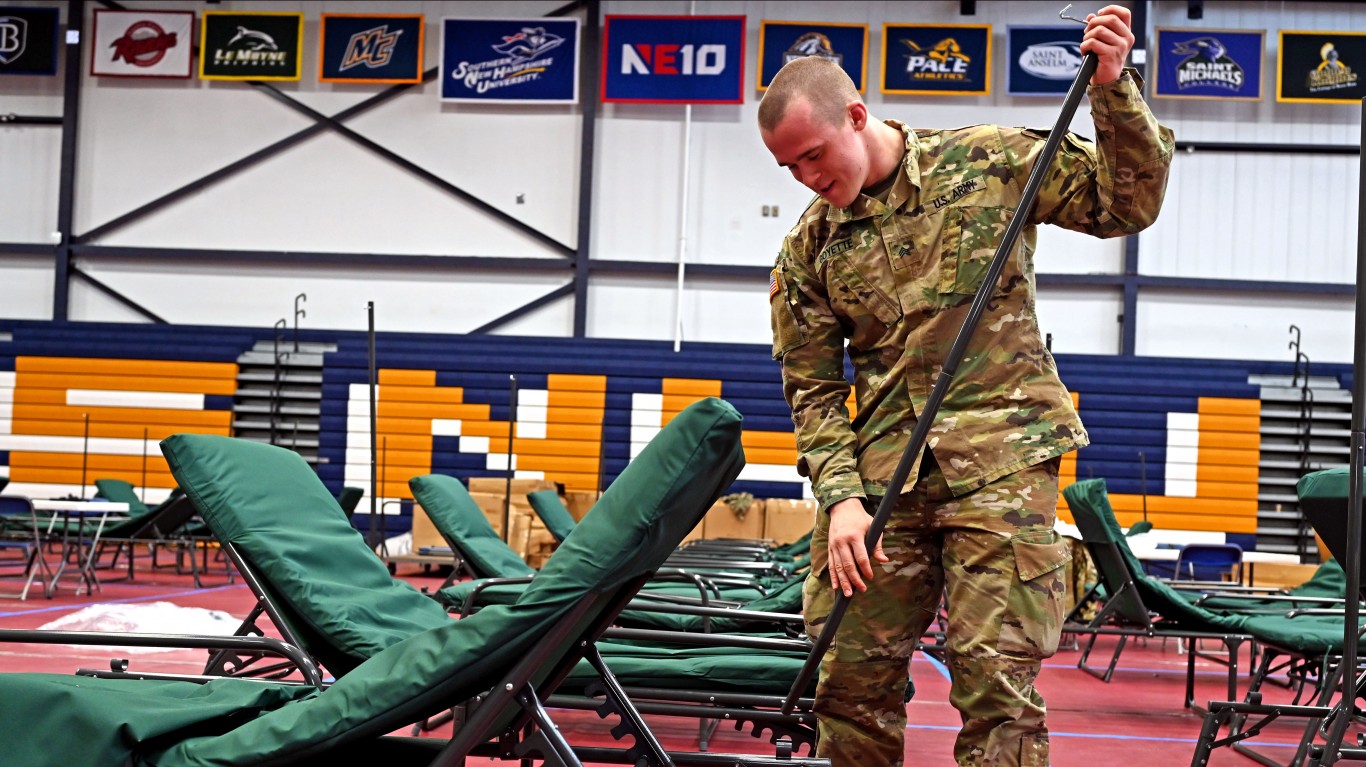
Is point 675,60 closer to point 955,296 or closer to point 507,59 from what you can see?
point 507,59

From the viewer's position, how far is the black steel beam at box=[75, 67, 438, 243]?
1431cm

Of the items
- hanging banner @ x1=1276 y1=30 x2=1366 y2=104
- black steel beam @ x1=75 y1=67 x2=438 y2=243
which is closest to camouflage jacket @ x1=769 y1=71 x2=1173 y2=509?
black steel beam @ x1=75 y1=67 x2=438 y2=243

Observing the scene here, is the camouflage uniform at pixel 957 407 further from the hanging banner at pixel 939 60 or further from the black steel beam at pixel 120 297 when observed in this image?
the black steel beam at pixel 120 297

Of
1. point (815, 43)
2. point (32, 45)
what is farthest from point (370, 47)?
point (815, 43)

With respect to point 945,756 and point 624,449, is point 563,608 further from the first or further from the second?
point 624,449

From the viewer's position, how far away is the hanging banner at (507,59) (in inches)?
555

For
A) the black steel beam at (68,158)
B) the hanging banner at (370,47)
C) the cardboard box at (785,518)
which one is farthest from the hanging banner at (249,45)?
the cardboard box at (785,518)

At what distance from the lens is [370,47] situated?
46.7 ft

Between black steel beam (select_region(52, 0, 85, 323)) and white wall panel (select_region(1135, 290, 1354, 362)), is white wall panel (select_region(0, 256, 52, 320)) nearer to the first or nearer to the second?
black steel beam (select_region(52, 0, 85, 323))

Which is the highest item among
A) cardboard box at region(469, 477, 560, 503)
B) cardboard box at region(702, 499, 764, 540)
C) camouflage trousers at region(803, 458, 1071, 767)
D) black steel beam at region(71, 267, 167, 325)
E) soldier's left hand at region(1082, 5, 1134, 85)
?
black steel beam at region(71, 267, 167, 325)

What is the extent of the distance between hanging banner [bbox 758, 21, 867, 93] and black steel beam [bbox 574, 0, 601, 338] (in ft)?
6.53

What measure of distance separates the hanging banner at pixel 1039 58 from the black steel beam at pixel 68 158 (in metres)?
11.1

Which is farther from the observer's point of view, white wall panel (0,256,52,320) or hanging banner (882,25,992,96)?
white wall panel (0,256,52,320)

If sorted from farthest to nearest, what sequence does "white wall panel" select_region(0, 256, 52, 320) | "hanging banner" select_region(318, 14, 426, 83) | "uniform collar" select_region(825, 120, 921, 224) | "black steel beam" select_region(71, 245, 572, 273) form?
"white wall panel" select_region(0, 256, 52, 320)
"hanging banner" select_region(318, 14, 426, 83)
"black steel beam" select_region(71, 245, 572, 273)
"uniform collar" select_region(825, 120, 921, 224)
